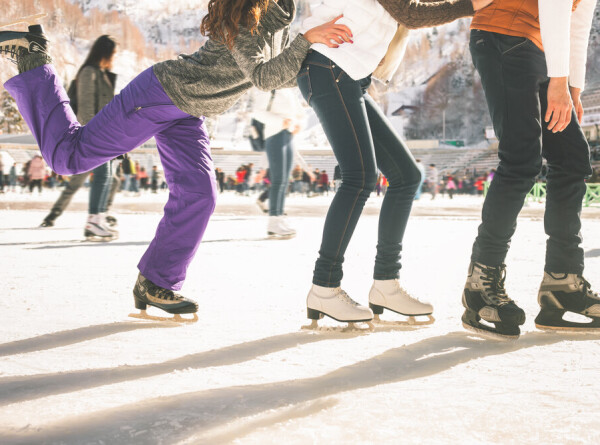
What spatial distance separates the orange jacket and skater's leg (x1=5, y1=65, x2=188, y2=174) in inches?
38.4

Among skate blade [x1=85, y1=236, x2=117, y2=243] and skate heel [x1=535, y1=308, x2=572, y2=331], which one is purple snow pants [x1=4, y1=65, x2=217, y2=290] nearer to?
skate heel [x1=535, y1=308, x2=572, y2=331]

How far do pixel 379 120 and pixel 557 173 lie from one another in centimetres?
57

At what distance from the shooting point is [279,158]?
15.4 feet

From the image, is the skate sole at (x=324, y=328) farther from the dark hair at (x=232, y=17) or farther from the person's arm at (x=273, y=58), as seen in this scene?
the dark hair at (x=232, y=17)

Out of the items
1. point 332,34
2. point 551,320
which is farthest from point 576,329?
point 332,34

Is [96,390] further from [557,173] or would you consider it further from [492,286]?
[557,173]

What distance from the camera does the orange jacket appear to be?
5.84 ft

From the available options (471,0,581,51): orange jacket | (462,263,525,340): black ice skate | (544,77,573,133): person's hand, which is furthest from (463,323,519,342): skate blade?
(471,0,581,51): orange jacket

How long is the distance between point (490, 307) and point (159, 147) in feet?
3.80

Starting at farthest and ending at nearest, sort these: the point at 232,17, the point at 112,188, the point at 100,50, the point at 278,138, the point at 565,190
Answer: the point at 112,188 → the point at 278,138 → the point at 100,50 → the point at 565,190 → the point at 232,17

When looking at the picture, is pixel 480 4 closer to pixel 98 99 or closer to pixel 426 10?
pixel 426 10

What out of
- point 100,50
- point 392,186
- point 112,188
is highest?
point 100,50

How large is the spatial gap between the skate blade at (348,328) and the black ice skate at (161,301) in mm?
378

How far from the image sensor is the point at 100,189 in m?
4.46
